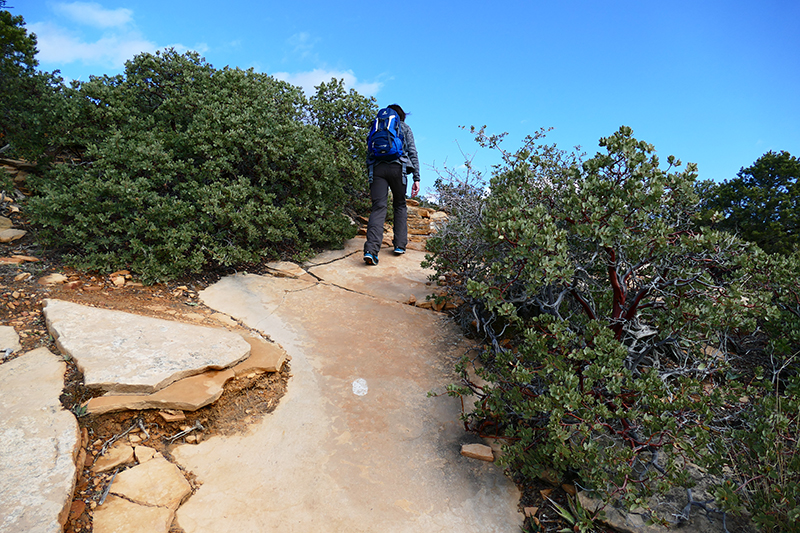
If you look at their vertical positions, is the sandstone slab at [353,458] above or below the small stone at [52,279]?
below

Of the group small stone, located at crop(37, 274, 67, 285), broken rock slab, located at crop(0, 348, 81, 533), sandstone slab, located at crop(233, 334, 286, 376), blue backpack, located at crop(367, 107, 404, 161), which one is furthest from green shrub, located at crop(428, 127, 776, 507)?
small stone, located at crop(37, 274, 67, 285)

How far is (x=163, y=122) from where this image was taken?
20.3ft

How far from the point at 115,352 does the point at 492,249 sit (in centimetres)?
287

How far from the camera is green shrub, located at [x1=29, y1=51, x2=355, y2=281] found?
496cm

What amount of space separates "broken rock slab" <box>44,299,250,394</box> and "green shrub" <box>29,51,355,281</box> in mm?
1349

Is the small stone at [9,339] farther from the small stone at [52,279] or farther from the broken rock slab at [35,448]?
the small stone at [52,279]

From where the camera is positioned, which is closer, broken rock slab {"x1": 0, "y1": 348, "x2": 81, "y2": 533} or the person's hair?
broken rock slab {"x1": 0, "y1": 348, "x2": 81, "y2": 533}

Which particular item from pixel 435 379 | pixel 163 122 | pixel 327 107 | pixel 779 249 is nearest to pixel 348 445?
pixel 435 379

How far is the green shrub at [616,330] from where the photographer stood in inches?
89.7

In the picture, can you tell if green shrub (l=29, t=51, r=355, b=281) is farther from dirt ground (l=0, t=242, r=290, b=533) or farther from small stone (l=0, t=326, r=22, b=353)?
small stone (l=0, t=326, r=22, b=353)

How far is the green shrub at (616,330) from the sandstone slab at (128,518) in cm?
171

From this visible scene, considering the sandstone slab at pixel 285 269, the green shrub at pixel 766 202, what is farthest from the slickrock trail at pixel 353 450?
the green shrub at pixel 766 202

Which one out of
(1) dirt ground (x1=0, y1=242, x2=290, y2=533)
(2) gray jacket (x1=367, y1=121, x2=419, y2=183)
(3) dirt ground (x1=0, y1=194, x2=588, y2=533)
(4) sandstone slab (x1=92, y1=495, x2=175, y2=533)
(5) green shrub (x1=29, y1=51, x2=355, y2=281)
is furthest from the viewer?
(2) gray jacket (x1=367, y1=121, x2=419, y2=183)

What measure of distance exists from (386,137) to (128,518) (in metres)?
5.16
